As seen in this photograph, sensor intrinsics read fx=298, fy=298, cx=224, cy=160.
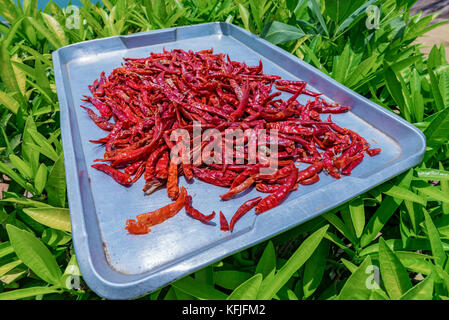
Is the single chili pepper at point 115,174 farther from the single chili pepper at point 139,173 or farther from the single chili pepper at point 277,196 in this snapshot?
the single chili pepper at point 277,196

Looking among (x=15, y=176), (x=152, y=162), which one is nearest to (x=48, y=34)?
(x=15, y=176)

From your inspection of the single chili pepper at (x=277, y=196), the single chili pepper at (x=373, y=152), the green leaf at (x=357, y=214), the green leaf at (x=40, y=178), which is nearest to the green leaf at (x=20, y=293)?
the green leaf at (x=40, y=178)

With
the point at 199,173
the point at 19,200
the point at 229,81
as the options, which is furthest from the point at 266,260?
the point at 229,81

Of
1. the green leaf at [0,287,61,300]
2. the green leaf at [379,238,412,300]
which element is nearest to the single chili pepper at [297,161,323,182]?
the green leaf at [379,238,412,300]

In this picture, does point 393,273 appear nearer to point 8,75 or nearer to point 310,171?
point 310,171

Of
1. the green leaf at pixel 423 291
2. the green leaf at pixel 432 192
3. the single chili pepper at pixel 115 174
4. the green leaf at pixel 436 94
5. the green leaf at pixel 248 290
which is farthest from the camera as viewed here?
the green leaf at pixel 436 94

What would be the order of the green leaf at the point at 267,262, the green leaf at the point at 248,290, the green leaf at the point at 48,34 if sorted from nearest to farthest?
1. the green leaf at the point at 248,290
2. the green leaf at the point at 267,262
3. the green leaf at the point at 48,34
